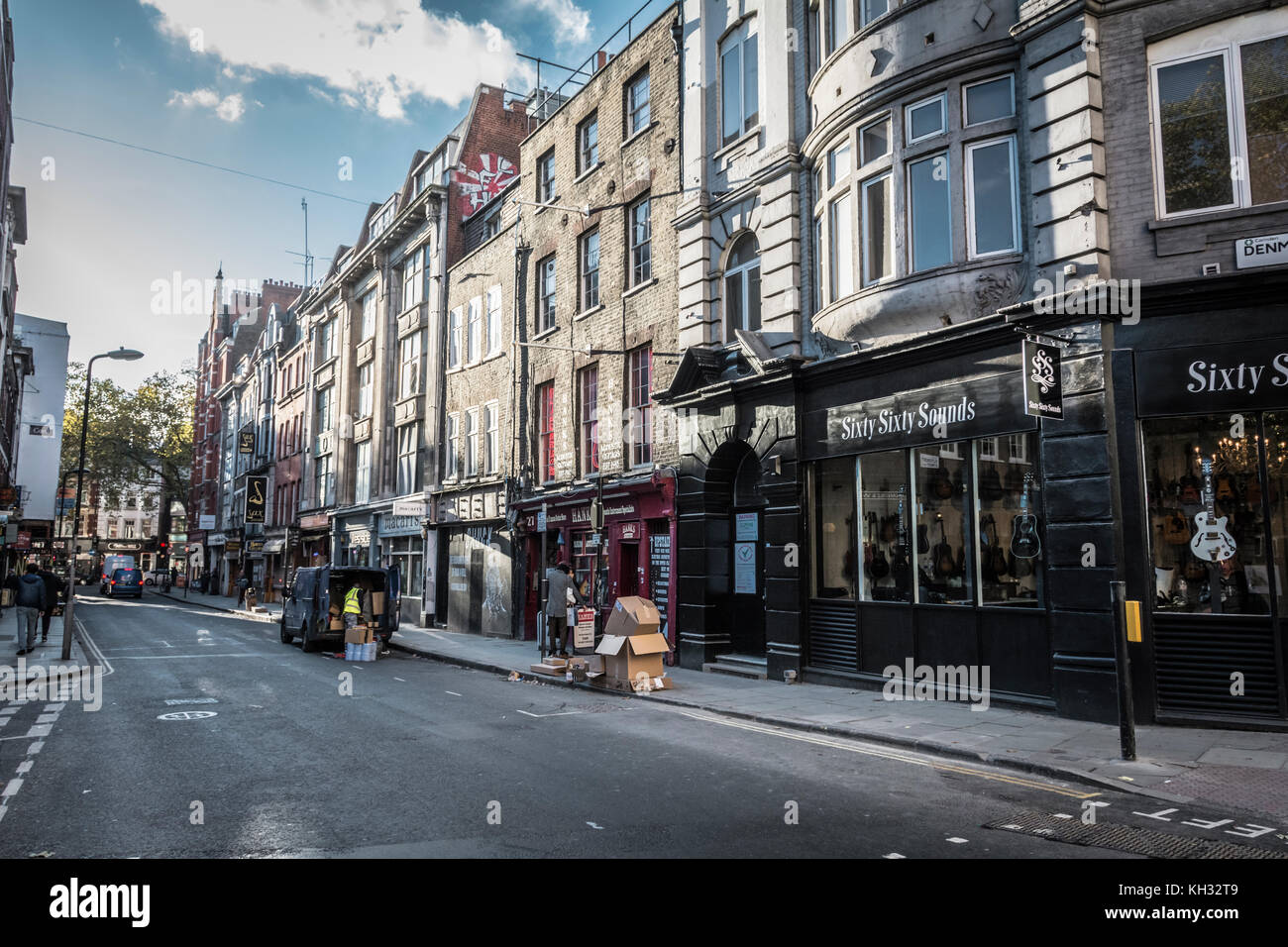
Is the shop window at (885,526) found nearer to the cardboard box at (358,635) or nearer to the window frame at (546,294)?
the cardboard box at (358,635)

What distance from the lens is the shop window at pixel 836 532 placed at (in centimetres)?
1412

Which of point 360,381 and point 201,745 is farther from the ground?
point 360,381

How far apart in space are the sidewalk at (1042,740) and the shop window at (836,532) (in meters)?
1.69

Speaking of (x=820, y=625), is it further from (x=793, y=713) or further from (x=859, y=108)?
(x=859, y=108)

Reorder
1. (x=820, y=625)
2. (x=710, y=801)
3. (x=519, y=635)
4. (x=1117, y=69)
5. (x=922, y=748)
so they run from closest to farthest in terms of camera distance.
A: (x=710, y=801) → (x=922, y=748) → (x=1117, y=69) → (x=820, y=625) → (x=519, y=635)

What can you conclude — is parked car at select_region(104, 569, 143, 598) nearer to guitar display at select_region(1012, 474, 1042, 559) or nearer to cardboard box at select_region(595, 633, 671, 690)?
cardboard box at select_region(595, 633, 671, 690)

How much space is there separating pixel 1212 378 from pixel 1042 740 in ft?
14.7

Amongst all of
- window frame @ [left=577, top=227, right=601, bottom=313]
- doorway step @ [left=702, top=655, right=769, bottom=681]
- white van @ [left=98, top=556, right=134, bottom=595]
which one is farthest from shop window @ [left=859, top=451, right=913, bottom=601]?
white van @ [left=98, top=556, right=134, bottom=595]

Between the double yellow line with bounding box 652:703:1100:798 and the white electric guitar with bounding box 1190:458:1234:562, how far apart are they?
Answer: 4.16 meters

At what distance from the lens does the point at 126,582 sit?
56688 mm

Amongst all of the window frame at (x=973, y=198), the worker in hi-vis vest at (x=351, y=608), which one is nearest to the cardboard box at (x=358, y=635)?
the worker in hi-vis vest at (x=351, y=608)

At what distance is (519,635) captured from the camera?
23453 millimetres

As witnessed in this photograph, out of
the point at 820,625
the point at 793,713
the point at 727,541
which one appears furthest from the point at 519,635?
the point at 793,713

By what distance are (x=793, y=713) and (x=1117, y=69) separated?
29.1 ft
